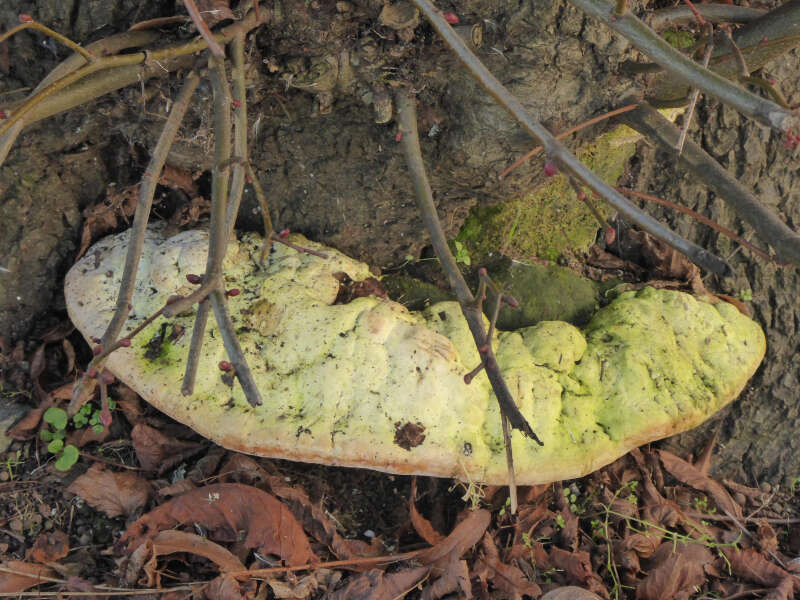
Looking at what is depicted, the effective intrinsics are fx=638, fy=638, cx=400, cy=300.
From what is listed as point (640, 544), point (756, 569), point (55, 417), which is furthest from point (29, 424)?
point (756, 569)

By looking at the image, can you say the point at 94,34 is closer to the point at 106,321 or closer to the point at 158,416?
the point at 106,321

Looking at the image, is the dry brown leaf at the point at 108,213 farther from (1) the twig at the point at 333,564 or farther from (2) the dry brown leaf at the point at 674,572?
(2) the dry brown leaf at the point at 674,572

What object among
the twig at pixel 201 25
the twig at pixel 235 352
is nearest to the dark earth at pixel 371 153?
the twig at pixel 201 25

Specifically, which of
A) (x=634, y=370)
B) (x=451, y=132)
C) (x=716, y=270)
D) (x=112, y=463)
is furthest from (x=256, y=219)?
(x=716, y=270)

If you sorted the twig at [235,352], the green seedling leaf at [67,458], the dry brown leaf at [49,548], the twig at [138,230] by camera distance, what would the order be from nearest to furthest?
the twig at [235,352] < the twig at [138,230] < the dry brown leaf at [49,548] < the green seedling leaf at [67,458]

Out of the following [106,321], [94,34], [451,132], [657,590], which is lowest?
[657,590]

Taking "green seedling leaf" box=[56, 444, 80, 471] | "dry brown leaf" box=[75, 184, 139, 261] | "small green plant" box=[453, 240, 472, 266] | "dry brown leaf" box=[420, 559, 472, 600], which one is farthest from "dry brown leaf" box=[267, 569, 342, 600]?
"dry brown leaf" box=[75, 184, 139, 261]
